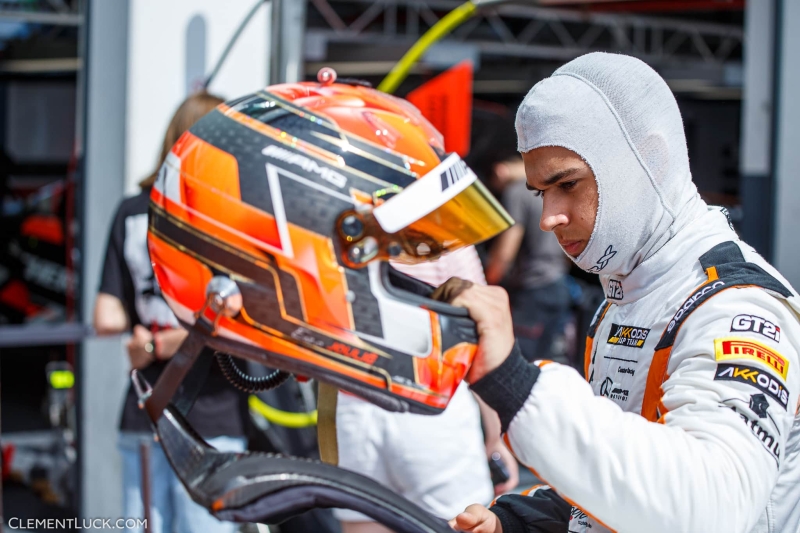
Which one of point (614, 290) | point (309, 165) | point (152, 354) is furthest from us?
point (152, 354)

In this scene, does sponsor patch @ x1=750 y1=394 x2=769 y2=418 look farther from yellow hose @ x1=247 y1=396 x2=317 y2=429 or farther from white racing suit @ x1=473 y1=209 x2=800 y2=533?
yellow hose @ x1=247 y1=396 x2=317 y2=429

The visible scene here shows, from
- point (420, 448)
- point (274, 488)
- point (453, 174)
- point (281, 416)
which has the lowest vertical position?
point (281, 416)

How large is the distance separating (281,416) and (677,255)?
7.94 ft

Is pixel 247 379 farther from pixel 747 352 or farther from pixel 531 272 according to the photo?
pixel 531 272

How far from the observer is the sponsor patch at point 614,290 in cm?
109

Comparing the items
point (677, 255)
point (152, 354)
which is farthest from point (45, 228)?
point (677, 255)

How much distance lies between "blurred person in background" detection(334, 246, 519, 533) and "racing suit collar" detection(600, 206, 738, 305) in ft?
2.39

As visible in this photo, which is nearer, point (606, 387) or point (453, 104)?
point (606, 387)

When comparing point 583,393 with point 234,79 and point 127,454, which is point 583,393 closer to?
point 127,454

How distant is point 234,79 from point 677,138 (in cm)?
245

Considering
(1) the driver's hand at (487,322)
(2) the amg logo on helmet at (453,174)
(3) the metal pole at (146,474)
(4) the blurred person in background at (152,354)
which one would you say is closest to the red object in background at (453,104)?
(4) the blurred person in background at (152,354)

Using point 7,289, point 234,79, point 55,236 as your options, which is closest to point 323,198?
point 234,79

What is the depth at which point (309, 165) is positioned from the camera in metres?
0.86

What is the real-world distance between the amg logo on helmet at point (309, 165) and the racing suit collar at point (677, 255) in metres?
0.42
